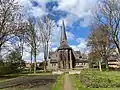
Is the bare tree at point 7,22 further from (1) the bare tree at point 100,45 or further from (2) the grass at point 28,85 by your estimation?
(1) the bare tree at point 100,45

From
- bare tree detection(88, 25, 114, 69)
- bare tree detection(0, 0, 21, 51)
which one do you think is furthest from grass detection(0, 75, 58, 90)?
bare tree detection(88, 25, 114, 69)

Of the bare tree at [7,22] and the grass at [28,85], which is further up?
the bare tree at [7,22]

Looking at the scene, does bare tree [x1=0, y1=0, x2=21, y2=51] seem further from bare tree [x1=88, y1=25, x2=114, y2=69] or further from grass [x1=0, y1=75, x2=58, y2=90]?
bare tree [x1=88, y1=25, x2=114, y2=69]

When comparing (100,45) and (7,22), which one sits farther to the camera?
(100,45)

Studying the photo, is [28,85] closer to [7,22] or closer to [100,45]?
[7,22]

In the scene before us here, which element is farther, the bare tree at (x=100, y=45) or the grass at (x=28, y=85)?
the bare tree at (x=100, y=45)

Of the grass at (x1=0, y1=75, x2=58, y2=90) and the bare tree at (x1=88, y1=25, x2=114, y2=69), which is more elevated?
the bare tree at (x1=88, y1=25, x2=114, y2=69)

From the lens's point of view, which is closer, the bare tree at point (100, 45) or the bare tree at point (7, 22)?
the bare tree at point (7, 22)

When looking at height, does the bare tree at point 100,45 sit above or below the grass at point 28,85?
above

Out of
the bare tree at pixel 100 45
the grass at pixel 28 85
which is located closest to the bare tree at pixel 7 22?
the grass at pixel 28 85

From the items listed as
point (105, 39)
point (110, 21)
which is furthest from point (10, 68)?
point (110, 21)

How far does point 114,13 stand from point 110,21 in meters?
1.70

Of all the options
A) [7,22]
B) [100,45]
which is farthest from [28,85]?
[100,45]

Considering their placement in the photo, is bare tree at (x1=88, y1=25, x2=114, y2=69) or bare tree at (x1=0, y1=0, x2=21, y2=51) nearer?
bare tree at (x1=0, y1=0, x2=21, y2=51)
